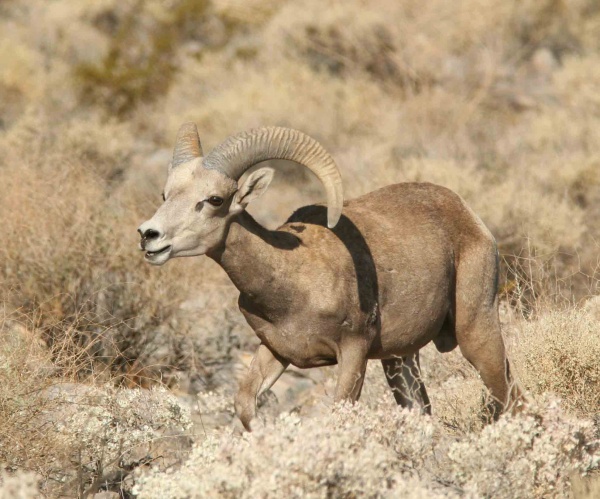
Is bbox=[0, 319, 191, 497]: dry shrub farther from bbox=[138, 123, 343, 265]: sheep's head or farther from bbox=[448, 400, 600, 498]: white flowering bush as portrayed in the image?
bbox=[448, 400, 600, 498]: white flowering bush

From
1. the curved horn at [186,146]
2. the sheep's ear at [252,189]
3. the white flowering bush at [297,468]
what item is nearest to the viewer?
the white flowering bush at [297,468]

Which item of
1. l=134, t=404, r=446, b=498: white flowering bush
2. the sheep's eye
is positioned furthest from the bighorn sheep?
l=134, t=404, r=446, b=498: white flowering bush

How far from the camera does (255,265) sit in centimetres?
679

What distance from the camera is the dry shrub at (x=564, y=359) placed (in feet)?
23.8

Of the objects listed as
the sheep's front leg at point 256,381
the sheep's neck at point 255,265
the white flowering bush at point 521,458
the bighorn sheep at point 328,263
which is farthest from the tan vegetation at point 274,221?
the sheep's neck at point 255,265

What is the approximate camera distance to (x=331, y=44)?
859 inches

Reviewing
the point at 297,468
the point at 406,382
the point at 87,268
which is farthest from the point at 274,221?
the point at 297,468

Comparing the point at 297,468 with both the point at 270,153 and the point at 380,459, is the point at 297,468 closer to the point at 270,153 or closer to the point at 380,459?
the point at 380,459

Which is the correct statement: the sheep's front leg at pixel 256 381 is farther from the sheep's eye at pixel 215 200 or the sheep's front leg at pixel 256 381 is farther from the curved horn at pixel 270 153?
the curved horn at pixel 270 153

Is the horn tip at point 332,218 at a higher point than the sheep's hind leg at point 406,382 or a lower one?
higher

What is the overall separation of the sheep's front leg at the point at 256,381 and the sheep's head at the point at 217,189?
84 centimetres

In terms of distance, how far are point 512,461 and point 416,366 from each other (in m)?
2.22

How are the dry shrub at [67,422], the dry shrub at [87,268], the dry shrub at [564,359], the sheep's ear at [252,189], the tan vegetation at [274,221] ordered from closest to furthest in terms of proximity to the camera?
1. the tan vegetation at [274,221]
2. the dry shrub at [67,422]
3. the sheep's ear at [252,189]
4. the dry shrub at [564,359]
5. the dry shrub at [87,268]

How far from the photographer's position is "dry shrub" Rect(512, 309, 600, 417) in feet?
23.8
